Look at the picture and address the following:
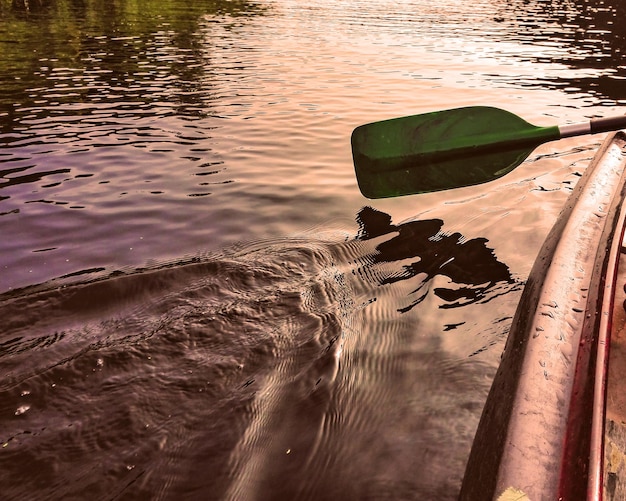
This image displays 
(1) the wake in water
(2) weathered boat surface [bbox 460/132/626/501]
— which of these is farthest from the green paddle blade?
(2) weathered boat surface [bbox 460/132/626/501]

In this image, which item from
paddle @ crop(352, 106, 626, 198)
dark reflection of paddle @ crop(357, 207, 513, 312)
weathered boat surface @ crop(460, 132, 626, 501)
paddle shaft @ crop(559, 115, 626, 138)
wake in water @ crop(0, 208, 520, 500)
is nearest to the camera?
weathered boat surface @ crop(460, 132, 626, 501)

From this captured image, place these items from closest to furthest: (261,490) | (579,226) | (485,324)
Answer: (261,490) → (579,226) → (485,324)

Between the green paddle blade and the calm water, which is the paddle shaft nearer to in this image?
the green paddle blade

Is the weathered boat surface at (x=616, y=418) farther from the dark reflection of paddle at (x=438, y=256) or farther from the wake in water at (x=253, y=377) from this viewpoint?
the dark reflection of paddle at (x=438, y=256)

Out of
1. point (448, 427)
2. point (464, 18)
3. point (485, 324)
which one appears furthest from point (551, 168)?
point (464, 18)

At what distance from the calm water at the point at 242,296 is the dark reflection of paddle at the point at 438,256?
0.02 metres

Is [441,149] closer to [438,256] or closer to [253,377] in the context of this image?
[438,256]

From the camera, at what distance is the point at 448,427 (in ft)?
7.99

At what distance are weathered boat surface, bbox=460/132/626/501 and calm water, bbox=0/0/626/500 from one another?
1.95 ft

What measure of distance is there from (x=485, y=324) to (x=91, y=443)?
242 cm

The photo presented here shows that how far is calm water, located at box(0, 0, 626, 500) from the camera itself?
2283 mm

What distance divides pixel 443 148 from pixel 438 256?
90 centimetres

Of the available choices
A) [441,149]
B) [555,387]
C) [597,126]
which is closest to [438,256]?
[441,149]

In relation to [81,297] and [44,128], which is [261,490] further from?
[44,128]
